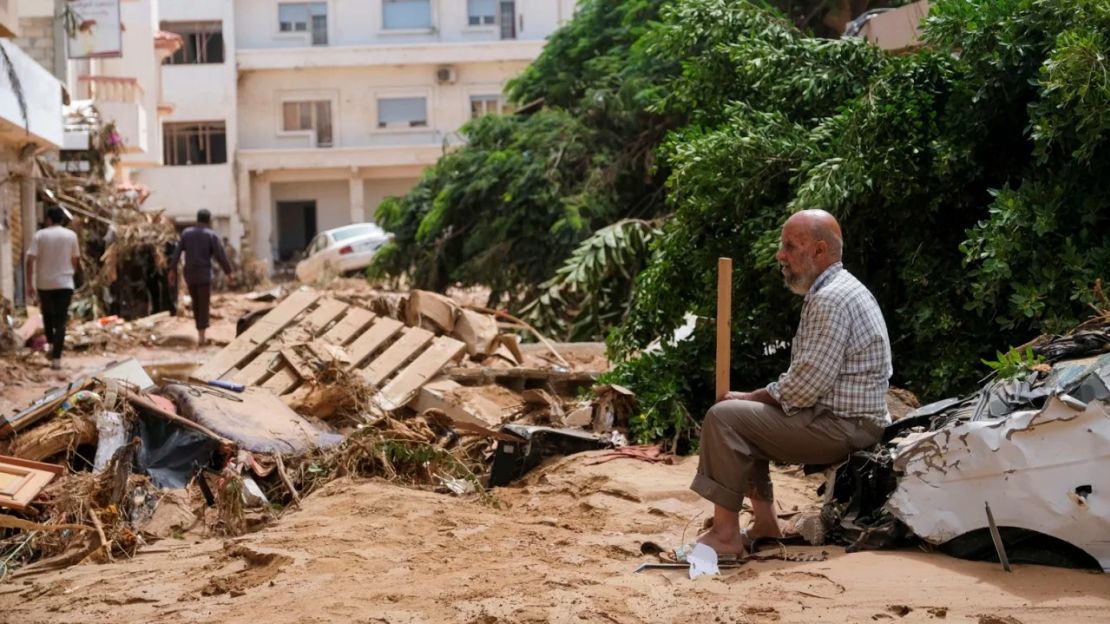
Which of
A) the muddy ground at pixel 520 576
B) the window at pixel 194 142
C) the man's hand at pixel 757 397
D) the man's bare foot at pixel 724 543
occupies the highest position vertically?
the window at pixel 194 142

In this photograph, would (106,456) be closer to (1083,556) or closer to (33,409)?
(33,409)

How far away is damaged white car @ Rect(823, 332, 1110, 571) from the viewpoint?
16.1 feet

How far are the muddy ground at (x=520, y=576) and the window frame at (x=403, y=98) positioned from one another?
35083mm

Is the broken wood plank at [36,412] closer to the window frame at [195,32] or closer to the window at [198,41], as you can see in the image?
the window frame at [195,32]

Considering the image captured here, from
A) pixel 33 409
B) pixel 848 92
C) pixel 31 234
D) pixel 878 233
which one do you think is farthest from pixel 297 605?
pixel 31 234

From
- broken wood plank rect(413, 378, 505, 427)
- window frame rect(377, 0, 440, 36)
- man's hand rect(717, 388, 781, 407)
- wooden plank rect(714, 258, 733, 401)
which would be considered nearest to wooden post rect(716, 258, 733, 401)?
wooden plank rect(714, 258, 733, 401)

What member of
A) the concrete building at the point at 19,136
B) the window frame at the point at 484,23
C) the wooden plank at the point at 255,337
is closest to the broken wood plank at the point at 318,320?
the wooden plank at the point at 255,337

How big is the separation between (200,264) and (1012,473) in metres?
14.4

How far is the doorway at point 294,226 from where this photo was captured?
43656 millimetres

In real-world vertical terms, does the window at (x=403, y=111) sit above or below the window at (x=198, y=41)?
below

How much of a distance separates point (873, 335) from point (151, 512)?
14.7 feet

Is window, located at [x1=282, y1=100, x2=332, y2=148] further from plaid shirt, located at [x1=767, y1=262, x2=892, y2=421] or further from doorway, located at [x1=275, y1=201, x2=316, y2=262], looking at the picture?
plaid shirt, located at [x1=767, y1=262, x2=892, y2=421]

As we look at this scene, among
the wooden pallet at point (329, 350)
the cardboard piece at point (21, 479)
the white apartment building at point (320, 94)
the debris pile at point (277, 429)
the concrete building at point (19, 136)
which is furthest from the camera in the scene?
the white apartment building at point (320, 94)

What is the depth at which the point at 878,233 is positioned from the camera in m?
8.98
